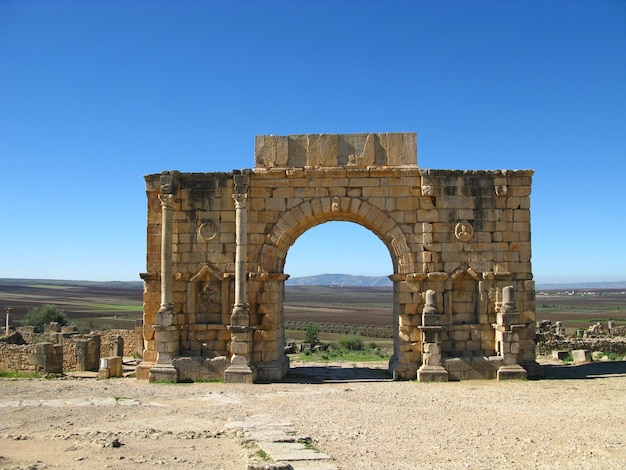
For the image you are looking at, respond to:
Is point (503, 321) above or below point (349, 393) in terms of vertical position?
above

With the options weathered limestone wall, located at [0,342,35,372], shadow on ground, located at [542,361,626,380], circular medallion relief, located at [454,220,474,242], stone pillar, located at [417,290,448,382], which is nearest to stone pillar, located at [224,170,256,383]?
stone pillar, located at [417,290,448,382]

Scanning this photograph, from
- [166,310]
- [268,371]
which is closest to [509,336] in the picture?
[268,371]

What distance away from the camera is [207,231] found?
13328mm

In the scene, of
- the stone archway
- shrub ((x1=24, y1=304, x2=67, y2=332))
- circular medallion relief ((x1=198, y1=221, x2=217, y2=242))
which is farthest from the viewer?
shrub ((x1=24, y1=304, x2=67, y2=332))

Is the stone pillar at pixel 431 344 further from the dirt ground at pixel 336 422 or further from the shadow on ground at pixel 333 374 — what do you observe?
the shadow on ground at pixel 333 374

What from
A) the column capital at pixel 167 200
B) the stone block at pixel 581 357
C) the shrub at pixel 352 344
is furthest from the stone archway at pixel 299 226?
the shrub at pixel 352 344

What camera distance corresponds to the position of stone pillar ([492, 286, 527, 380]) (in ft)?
41.6

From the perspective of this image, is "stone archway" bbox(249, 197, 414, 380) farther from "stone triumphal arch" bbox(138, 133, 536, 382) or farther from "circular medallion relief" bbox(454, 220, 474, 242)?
"circular medallion relief" bbox(454, 220, 474, 242)

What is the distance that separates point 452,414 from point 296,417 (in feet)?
8.15

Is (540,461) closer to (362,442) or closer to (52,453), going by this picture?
(362,442)

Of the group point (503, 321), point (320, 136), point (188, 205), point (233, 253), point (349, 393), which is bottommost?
point (349, 393)

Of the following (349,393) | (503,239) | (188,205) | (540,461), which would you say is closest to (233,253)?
(188,205)

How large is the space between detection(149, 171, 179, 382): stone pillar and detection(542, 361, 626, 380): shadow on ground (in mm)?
8396

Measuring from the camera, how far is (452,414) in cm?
926
